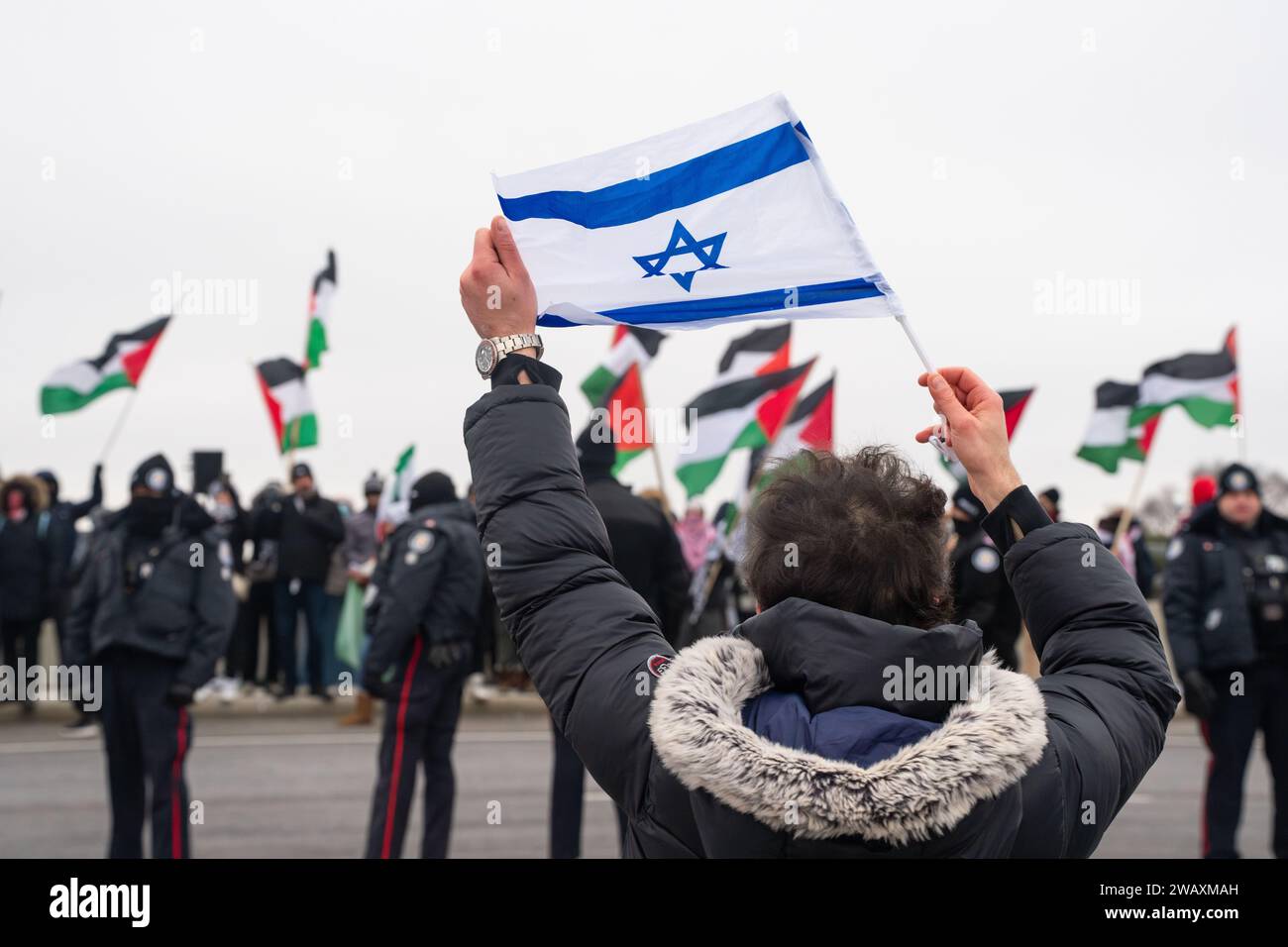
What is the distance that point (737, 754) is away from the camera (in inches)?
64.0

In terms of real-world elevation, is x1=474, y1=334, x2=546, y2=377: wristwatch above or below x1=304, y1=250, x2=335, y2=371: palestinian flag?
below

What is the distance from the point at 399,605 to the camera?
265 inches

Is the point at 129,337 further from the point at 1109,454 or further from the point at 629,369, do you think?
the point at 1109,454

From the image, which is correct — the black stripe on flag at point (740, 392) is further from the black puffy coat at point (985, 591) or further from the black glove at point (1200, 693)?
the black glove at point (1200, 693)

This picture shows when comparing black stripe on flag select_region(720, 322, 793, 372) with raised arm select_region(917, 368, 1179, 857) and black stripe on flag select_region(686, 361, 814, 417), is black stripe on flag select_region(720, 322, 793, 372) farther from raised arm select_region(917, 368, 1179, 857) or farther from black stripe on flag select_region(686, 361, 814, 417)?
raised arm select_region(917, 368, 1179, 857)

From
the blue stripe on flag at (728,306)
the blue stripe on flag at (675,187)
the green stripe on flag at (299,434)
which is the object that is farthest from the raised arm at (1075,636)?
the green stripe on flag at (299,434)

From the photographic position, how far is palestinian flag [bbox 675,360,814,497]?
34.5 ft

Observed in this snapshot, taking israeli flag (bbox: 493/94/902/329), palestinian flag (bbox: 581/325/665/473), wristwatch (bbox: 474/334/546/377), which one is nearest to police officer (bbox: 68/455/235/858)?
israeli flag (bbox: 493/94/902/329)

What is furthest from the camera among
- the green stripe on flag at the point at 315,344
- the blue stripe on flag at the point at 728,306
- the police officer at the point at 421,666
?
the green stripe on flag at the point at 315,344

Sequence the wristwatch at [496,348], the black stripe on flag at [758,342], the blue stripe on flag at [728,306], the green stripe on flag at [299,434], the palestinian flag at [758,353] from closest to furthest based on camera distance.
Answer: the wristwatch at [496,348] < the blue stripe on flag at [728,306] < the palestinian flag at [758,353] < the black stripe on flag at [758,342] < the green stripe on flag at [299,434]

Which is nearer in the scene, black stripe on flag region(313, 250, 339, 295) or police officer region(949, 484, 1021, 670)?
police officer region(949, 484, 1021, 670)

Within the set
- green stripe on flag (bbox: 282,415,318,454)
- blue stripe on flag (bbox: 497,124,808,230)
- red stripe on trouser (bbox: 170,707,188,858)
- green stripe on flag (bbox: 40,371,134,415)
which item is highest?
blue stripe on flag (bbox: 497,124,808,230)

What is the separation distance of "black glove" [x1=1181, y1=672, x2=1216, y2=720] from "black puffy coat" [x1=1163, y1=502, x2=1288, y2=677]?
50mm

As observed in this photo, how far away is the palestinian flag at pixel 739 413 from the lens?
10508 millimetres
